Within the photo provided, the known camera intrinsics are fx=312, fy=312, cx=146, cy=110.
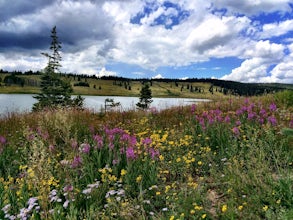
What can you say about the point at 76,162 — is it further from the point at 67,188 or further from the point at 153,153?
the point at 153,153

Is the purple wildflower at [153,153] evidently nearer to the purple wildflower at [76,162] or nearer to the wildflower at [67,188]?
the purple wildflower at [76,162]

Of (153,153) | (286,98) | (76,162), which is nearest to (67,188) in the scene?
(76,162)

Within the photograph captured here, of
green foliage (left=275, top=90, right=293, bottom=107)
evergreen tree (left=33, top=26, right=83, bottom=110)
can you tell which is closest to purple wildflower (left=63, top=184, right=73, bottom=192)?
green foliage (left=275, top=90, right=293, bottom=107)

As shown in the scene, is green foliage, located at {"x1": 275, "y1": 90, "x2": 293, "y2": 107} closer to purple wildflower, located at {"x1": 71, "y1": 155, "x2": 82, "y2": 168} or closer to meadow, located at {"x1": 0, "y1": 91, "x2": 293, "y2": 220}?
meadow, located at {"x1": 0, "y1": 91, "x2": 293, "y2": 220}

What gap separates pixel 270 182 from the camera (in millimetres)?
4844

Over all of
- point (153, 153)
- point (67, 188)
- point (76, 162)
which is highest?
point (153, 153)

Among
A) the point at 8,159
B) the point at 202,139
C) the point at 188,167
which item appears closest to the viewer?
the point at 188,167

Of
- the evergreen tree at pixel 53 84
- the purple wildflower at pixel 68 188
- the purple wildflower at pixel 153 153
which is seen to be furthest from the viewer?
the evergreen tree at pixel 53 84

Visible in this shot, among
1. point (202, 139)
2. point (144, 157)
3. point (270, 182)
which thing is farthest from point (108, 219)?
point (202, 139)

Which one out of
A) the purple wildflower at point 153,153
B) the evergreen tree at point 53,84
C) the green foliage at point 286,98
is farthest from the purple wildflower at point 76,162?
the evergreen tree at point 53,84

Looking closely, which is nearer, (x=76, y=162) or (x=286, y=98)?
(x=76, y=162)

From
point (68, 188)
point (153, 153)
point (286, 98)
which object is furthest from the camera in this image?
point (286, 98)

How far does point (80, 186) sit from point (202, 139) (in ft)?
11.0

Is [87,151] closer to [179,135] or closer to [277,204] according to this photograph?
[179,135]
